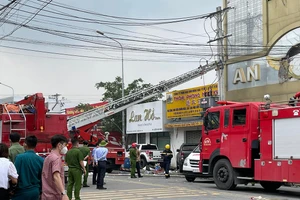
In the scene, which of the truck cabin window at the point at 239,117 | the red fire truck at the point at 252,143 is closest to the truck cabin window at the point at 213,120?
the red fire truck at the point at 252,143

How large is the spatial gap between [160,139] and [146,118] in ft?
6.46

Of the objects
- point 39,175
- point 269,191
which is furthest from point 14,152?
point 269,191

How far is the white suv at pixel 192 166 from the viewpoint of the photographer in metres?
19.1

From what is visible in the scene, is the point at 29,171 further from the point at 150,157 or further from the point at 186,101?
the point at 186,101

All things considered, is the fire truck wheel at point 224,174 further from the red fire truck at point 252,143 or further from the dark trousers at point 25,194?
the dark trousers at point 25,194

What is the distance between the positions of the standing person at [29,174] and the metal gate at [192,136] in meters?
25.6

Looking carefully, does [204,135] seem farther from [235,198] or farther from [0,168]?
[0,168]

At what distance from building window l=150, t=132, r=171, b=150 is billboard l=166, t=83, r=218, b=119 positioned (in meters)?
1.91

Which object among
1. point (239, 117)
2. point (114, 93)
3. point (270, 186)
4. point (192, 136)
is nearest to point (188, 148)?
point (270, 186)

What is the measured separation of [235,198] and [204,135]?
4.00 meters

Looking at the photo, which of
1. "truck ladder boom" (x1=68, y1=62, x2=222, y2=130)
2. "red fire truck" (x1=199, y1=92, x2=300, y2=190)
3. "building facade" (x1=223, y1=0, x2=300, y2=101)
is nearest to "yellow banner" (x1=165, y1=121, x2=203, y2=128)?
"truck ladder boom" (x1=68, y1=62, x2=222, y2=130)

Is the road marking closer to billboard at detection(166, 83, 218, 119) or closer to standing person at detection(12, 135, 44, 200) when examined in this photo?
standing person at detection(12, 135, 44, 200)

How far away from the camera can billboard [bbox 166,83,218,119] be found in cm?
3069

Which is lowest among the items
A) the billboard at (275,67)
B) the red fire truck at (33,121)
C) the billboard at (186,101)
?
the red fire truck at (33,121)
